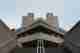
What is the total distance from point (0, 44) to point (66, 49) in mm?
1468

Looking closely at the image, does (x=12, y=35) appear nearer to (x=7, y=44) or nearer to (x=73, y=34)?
(x=7, y=44)

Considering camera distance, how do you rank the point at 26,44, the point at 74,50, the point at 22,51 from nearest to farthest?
the point at 74,50 < the point at 22,51 < the point at 26,44

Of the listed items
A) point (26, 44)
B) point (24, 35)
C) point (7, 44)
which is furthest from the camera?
point (24, 35)

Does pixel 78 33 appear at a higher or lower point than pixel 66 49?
higher

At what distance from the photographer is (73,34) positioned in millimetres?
4480

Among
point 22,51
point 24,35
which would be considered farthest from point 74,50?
point 24,35

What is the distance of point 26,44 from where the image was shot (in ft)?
20.5

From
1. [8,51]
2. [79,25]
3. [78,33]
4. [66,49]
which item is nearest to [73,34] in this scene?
[78,33]

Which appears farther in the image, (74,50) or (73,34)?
(73,34)

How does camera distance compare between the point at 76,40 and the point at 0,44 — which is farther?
the point at 0,44

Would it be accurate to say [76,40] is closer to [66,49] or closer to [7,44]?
[66,49]

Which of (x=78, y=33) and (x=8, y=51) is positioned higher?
(x=78, y=33)

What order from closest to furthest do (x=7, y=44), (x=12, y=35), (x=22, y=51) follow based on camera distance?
1. (x=22, y=51)
2. (x=7, y=44)
3. (x=12, y=35)

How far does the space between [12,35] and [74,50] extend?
5.51ft
